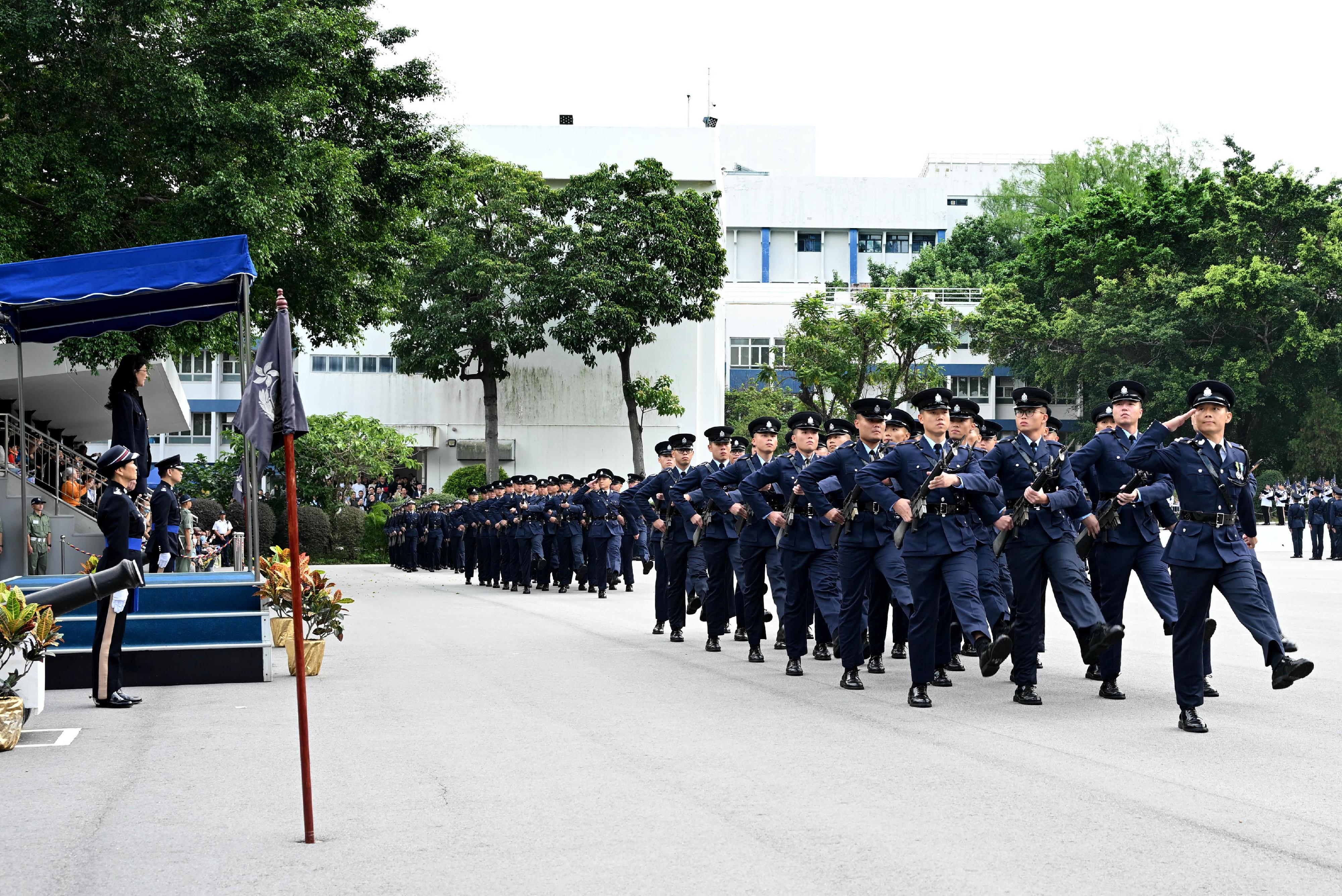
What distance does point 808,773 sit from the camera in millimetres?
7223

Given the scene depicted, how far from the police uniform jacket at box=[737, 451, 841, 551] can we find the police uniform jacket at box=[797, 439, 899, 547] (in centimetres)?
4

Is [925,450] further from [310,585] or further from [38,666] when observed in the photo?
[38,666]

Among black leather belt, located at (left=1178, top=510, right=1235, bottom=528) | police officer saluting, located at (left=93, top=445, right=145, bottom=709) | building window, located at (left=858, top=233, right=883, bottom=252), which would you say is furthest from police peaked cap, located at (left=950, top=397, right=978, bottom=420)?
building window, located at (left=858, top=233, right=883, bottom=252)

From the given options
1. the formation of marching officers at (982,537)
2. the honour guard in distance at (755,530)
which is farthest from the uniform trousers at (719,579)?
the honour guard in distance at (755,530)

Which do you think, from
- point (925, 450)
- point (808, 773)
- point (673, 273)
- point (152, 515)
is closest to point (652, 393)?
point (673, 273)

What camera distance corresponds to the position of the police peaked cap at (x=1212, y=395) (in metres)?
8.84

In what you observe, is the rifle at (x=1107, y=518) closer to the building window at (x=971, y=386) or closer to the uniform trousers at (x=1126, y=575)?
the uniform trousers at (x=1126, y=575)

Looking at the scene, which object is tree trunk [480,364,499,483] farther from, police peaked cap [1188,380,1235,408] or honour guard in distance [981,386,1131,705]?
police peaked cap [1188,380,1235,408]

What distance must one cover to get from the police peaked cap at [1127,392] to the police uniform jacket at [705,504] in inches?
160

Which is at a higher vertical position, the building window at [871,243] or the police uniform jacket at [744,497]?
the building window at [871,243]

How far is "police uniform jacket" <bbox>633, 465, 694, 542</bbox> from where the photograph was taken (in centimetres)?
1472

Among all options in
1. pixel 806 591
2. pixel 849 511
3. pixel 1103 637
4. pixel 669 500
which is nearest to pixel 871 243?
pixel 669 500

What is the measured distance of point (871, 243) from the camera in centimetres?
8275

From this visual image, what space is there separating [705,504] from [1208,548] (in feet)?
20.3
